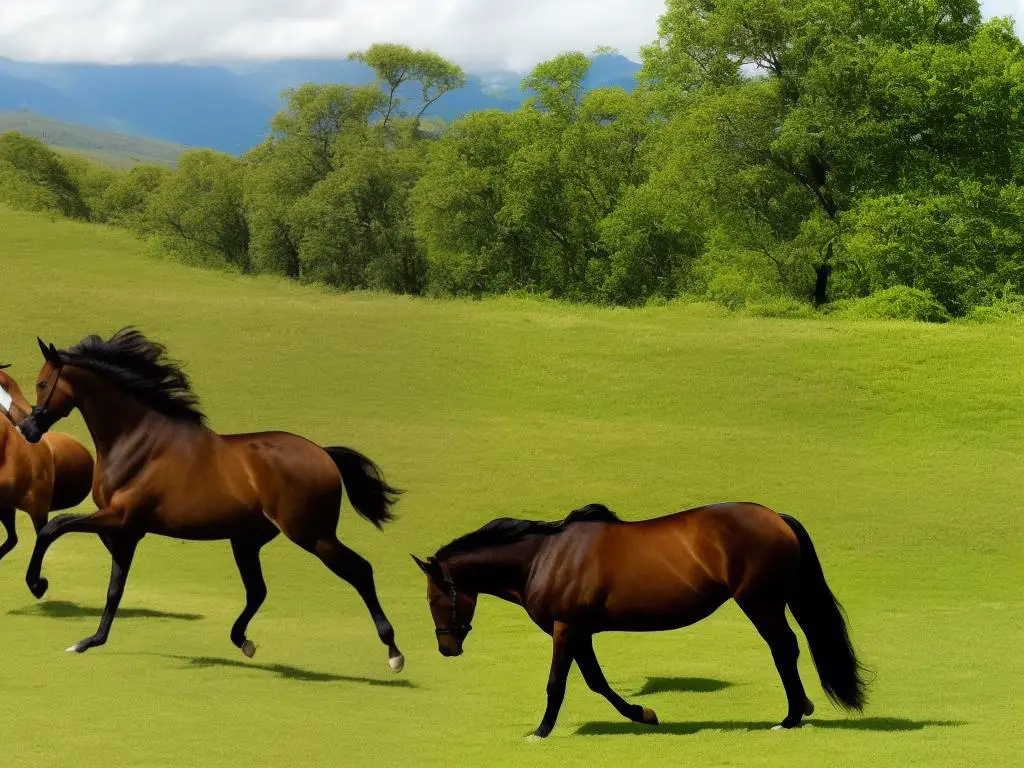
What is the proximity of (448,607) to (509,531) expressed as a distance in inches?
27.1

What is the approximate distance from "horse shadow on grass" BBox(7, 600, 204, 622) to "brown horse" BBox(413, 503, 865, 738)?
6.70m

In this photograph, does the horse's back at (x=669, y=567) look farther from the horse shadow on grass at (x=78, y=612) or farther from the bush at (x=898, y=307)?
the bush at (x=898, y=307)

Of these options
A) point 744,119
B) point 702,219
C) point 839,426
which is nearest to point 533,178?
point 702,219

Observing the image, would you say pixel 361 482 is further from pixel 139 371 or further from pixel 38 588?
pixel 38 588

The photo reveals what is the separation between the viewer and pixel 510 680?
12.2 metres

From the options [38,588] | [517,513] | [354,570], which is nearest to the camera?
[354,570]

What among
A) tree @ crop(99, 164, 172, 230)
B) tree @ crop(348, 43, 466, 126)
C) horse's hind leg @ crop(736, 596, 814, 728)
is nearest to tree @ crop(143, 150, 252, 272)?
tree @ crop(99, 164, 172, 230)

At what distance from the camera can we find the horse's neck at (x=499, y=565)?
949cm

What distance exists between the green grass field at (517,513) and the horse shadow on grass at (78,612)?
0.23 ft

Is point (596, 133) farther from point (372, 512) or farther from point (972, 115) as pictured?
point (372, 512)


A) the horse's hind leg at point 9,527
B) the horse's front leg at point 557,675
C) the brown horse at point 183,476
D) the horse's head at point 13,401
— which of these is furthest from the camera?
the horse's hind leg at point 9,527

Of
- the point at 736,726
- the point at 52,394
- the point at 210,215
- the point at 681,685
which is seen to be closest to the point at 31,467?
the point at 52,394

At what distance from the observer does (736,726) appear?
974cm

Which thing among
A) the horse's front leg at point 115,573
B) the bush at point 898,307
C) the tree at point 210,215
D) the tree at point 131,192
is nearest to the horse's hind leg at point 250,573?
the horse's front leg at point 115,573
